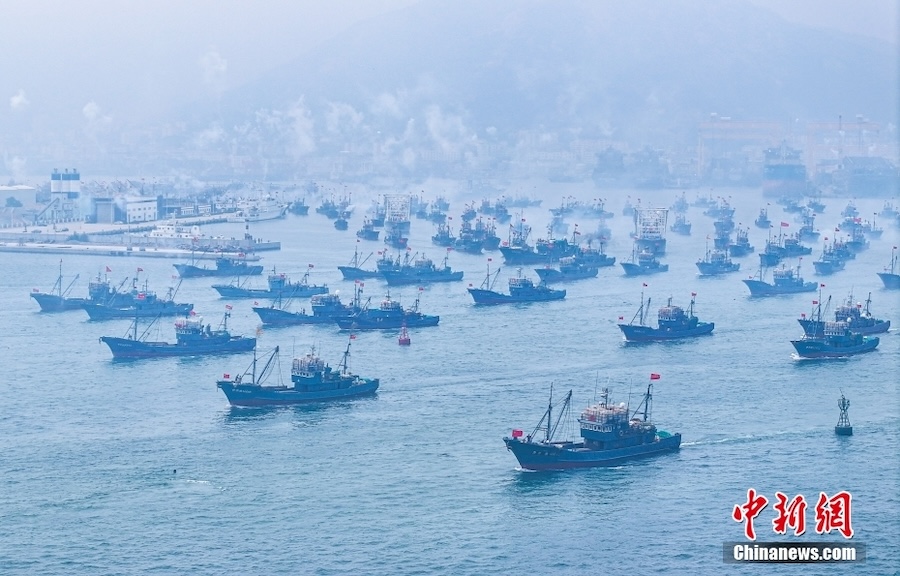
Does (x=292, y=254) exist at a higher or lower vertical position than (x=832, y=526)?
higher

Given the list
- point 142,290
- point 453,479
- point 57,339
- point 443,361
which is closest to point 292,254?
point 142,290

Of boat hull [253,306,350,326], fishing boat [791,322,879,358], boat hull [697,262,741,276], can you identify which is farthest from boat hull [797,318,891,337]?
boat hull [697,262,741,276]

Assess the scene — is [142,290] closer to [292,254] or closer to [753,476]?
[292,254]

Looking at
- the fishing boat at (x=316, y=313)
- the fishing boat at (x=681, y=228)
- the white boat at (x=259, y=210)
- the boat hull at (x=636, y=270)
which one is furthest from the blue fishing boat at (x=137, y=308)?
the white boat at (x=259, y=210)

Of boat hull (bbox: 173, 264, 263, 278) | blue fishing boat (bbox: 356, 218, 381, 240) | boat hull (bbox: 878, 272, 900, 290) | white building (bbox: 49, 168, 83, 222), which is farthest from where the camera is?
white building (bbox: 49, 168, 83, 222)

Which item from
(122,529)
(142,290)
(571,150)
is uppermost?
(571,150)

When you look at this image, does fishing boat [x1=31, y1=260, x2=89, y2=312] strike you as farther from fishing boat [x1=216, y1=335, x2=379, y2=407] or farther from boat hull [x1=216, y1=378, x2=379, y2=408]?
boat hull [x1=216, y1=378, x2=379, y2=408]
